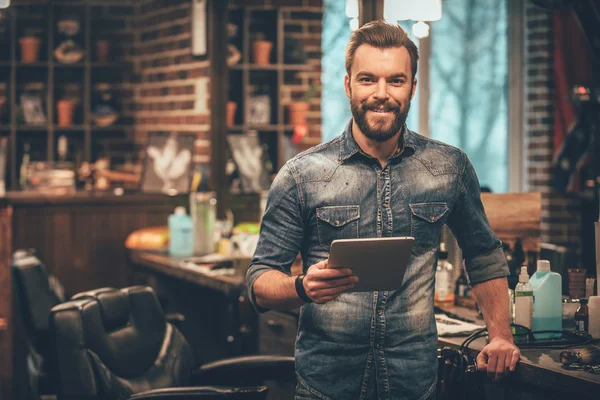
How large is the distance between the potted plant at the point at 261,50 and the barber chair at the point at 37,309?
284cm

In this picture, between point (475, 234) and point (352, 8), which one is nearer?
point (475, 234)

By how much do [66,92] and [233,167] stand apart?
2349 millimetres

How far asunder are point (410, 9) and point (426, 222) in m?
1.41

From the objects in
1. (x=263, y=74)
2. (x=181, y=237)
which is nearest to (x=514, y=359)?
(x=181, y=237)

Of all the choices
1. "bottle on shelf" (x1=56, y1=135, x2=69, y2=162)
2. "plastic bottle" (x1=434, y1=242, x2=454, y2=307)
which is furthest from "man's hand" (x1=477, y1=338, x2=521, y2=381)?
"bottle on shelf" (x1=56, y1=135, x2=69, y2=162)

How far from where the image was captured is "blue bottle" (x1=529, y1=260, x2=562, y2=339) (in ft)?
9.00

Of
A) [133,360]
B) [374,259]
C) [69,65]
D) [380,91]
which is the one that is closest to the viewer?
[374,259]

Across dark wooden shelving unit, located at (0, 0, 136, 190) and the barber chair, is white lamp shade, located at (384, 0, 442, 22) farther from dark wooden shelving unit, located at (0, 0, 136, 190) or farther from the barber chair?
dark wooden shelving unit, located at (0, 0, 136, 190)

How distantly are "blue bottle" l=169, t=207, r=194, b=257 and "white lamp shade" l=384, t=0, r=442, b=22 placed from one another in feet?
7.01

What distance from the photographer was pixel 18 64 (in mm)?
7484

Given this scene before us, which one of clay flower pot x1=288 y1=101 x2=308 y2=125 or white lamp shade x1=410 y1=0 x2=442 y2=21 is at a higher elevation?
white lamp shade x1=410 y1=0 x2=442 y2=21

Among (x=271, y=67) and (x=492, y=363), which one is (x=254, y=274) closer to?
(x=492, y=363)

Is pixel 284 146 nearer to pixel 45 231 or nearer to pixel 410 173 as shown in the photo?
pixel 45 231

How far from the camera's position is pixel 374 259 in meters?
1.98
